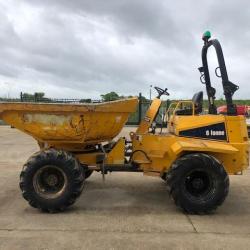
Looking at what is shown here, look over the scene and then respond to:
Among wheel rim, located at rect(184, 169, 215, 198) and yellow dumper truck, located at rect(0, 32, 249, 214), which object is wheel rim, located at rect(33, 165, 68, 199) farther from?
wheel rim, located at rect(184, 169, 215, 198)

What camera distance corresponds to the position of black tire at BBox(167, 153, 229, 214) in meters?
6.61

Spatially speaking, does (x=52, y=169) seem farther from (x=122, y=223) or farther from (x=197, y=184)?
(x=197, y=184)

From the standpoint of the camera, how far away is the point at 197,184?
684 centimetres

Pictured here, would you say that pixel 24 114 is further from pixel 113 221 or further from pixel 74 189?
pixel 113 221

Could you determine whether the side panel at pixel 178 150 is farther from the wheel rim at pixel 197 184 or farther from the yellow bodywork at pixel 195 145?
the wheel rim at pixel 197 184

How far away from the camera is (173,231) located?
5.77 metres

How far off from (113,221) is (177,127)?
6.29ft

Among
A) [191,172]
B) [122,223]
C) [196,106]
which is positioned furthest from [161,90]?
[122,223]

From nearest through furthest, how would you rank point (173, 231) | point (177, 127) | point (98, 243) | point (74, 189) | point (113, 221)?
point (98, 243)
point (173, 231)
point (113, 221)
point (74, 189)
point (177, 127)

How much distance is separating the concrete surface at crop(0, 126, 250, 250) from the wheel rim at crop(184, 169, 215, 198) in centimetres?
36

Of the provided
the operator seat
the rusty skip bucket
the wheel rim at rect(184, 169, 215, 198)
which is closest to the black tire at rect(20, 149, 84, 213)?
the rusty skip bucket

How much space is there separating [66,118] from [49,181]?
3.34 feet

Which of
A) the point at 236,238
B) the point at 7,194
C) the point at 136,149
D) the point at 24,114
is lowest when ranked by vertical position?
the point at 236,238

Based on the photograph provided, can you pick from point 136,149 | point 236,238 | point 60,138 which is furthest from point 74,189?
point 236,238
